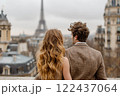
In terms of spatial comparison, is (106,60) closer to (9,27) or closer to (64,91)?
(9,27)

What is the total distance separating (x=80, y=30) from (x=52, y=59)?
2.18ft

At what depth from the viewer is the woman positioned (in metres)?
3.34

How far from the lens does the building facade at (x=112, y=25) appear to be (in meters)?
31.3

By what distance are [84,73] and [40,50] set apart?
0.78m

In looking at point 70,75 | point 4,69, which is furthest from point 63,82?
point 4,69

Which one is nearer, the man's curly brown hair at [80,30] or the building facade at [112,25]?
the man's curly brown hair at [80,30]

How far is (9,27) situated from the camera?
28.3 metres

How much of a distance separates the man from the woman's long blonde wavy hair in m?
0.36

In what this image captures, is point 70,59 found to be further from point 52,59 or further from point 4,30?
point 4,30

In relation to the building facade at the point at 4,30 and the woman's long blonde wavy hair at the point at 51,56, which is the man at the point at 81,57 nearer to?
the woman's long blonde wavy hair at the point at 51,56

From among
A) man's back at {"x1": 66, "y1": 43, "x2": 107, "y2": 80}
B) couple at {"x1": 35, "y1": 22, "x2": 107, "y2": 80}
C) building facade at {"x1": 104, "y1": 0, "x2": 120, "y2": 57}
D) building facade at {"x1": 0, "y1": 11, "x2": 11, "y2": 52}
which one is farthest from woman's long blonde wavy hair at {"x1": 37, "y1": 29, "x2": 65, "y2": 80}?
building facade at {"x1": 104, "y1": 0, "x2": 120, "y2": 57}

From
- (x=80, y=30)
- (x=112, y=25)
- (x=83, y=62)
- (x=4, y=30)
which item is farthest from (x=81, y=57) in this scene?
(x=112, y=25)

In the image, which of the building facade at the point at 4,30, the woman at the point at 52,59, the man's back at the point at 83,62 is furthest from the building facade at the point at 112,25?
the woman at the point at 52,59

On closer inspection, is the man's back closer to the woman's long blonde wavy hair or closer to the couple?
the couple
